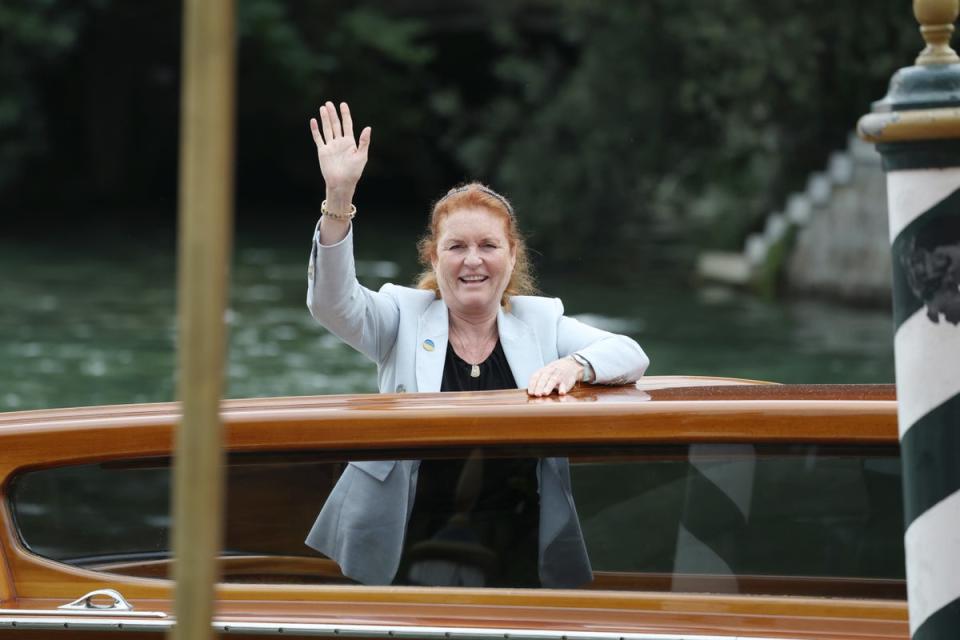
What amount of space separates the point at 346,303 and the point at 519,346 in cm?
44

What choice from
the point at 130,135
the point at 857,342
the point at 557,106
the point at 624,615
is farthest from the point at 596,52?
the point at 624,615

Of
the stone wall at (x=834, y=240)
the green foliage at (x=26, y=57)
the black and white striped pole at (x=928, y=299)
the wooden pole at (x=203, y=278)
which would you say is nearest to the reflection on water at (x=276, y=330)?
the stone wall at (x=834, y=240)

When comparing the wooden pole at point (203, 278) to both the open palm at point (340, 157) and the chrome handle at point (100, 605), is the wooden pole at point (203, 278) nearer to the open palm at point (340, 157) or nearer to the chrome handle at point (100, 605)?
the chrome handle at point (100, 605)

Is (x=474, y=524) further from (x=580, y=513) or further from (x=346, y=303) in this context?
(x=346, y=303)

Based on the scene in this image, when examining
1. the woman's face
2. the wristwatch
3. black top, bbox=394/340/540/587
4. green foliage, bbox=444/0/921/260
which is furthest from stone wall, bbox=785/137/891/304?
black top, bbox=394/340/540/587

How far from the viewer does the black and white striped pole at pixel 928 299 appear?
7.99 feet

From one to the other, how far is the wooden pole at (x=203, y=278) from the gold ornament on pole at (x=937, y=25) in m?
1.24

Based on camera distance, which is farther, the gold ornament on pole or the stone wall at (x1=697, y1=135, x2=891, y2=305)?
the stone wall at (x1=697, y1=135, x2=891, y2=305)

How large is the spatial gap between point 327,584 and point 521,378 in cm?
88

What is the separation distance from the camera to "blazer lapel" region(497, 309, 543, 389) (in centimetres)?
382

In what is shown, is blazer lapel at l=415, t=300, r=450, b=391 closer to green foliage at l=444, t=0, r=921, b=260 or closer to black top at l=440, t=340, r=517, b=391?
black top at l=440, t=340, r=517, b=391

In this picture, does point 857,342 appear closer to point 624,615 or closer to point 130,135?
point 624,615

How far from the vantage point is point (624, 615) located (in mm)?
2986

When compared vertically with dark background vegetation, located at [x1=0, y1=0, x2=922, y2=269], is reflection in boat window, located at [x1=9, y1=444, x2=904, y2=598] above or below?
below
